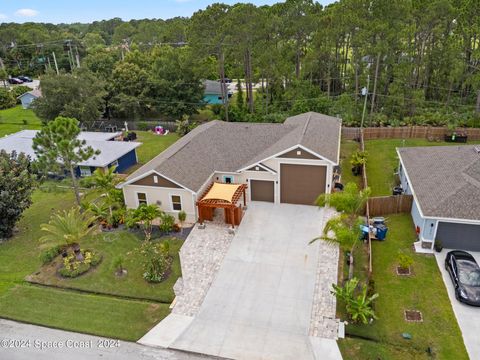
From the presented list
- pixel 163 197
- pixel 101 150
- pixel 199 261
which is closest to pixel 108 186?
pixel 163 197

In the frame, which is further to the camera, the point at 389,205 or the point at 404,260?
the point at 389,205

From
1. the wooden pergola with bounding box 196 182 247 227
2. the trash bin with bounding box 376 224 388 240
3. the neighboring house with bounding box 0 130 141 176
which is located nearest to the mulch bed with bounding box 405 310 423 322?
the trash bin with bounding box 376 224 388 240

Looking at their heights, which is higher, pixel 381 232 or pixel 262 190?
pixel 262 190

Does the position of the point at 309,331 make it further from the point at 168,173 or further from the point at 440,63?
the point at 440,63

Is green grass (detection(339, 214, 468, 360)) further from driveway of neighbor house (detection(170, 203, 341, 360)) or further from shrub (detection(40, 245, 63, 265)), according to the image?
shrub (detection(40, 245, 63, 265))

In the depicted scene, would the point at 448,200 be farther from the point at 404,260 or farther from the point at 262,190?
the point at 262,190

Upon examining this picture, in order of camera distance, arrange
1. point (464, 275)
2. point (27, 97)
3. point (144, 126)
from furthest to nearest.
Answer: point (27, 97) → point (144, 126) → point (464, 275)

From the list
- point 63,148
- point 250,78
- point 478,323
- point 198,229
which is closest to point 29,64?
point 250,78
